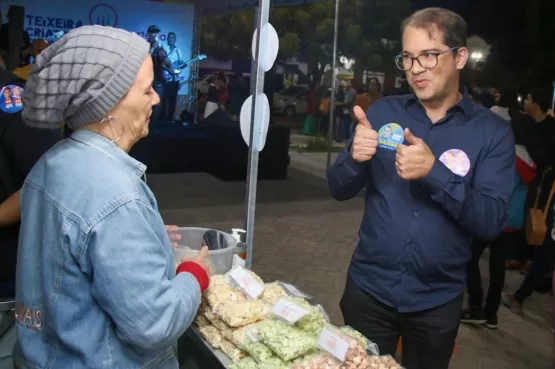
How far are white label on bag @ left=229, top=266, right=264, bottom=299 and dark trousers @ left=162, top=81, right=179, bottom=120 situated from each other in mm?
8700

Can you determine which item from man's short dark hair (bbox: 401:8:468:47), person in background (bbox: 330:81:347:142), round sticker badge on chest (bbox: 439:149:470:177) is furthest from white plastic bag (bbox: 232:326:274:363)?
person in background (bbox: 330:81:347:142)

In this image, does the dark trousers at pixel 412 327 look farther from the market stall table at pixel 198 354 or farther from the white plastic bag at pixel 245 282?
the market stall table at pixel 198 354

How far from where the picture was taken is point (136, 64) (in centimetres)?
119

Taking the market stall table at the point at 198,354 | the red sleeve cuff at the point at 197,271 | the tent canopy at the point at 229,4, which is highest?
the tent canopy at the point at 229,4

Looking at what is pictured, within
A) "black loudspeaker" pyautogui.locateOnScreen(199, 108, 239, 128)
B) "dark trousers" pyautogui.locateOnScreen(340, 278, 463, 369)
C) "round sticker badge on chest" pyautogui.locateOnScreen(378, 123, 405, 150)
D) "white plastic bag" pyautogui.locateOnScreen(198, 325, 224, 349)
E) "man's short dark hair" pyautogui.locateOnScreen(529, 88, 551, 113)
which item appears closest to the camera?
"white plastic bag" pyautogui.locateOnScreen(198, 325, 224, 349)

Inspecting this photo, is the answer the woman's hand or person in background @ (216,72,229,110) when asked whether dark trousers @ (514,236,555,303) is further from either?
person in background @ (216,72,229,110)

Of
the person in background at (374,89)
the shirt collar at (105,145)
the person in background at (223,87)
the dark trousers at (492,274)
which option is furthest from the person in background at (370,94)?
the shirt collar at (105,145)

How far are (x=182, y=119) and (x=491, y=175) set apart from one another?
896 centimetres

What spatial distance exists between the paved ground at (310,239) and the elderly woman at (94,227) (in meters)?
2.84

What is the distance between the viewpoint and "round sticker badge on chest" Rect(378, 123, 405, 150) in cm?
171

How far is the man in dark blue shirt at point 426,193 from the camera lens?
171 cm

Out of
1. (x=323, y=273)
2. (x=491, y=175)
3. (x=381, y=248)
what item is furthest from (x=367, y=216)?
(x=323, y=273)

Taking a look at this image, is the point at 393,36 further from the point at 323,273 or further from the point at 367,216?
the point at 367,216

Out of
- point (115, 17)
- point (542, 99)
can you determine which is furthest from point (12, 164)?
point (115, 17)
